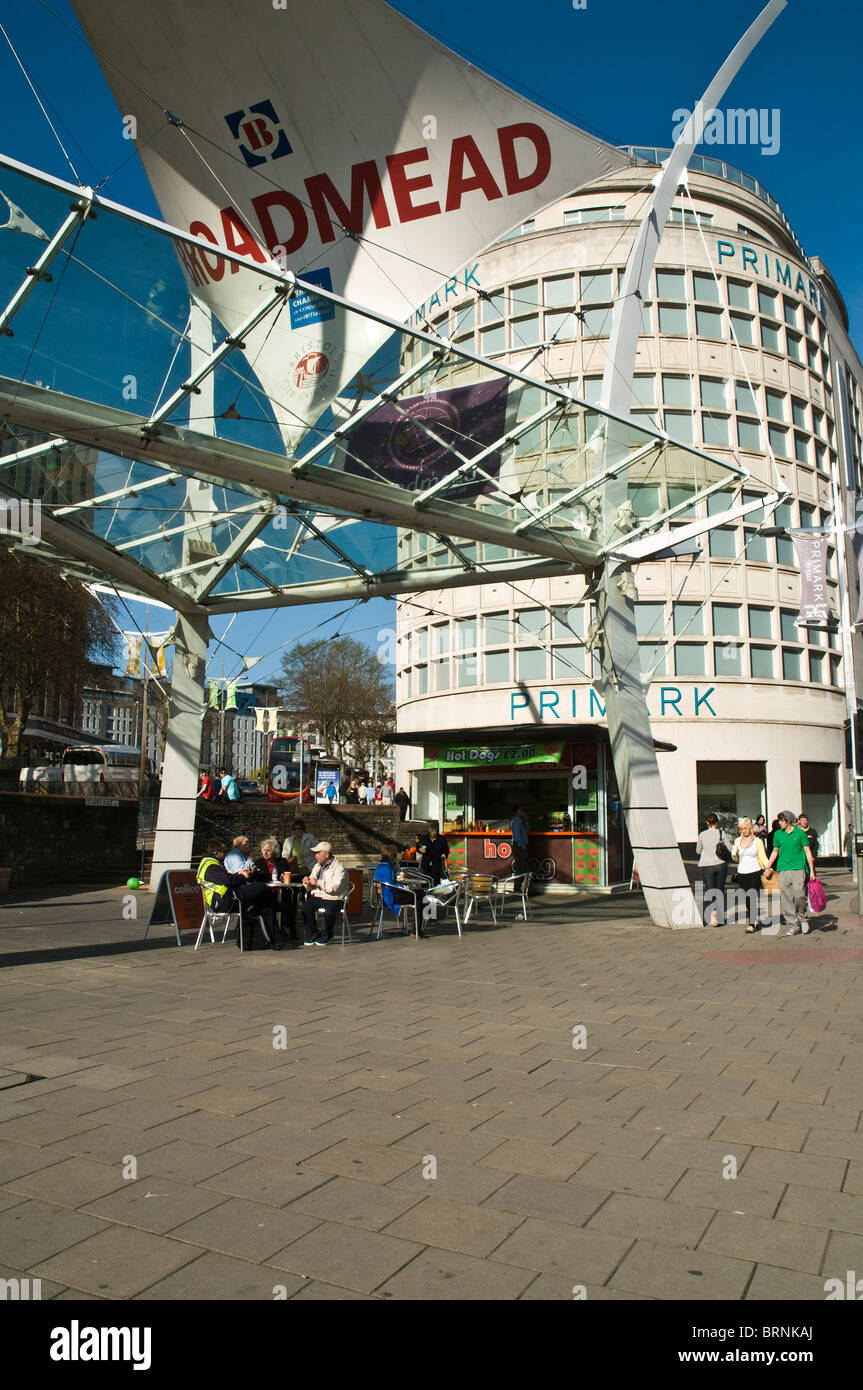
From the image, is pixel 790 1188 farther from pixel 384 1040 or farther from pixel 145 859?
pixel 145 859

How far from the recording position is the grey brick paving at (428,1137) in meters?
3.60

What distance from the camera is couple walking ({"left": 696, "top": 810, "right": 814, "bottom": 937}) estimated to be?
14.1 meters

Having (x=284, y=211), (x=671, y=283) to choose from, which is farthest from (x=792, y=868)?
(x=671, y=283)

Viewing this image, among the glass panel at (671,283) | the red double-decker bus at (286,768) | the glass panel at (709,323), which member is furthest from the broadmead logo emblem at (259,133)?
the red double-decker bus at (286,768)

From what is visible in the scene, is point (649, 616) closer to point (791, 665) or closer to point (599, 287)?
point (791, 665)

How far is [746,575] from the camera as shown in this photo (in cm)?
3575

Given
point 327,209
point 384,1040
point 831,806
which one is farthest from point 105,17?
point 831,806

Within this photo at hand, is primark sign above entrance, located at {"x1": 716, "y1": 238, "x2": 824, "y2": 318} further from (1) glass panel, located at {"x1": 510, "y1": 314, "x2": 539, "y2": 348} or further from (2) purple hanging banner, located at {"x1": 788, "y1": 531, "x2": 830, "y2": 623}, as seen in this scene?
(2) purple hanging banner, located at {"x1": 788, "y1": 531, "x2": 830, "y2": 623}

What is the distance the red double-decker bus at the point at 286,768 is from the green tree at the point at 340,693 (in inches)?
254

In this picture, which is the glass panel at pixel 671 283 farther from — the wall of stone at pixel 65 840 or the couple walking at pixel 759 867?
the wall of stone at pixel 65 840

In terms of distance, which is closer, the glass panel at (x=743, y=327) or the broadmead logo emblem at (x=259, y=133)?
the broadmead logo emblem at (x=259, y=133)

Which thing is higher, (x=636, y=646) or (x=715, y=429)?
(x=715, y=429)

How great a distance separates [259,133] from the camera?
14.9 metres

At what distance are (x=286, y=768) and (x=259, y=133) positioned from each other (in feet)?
117
